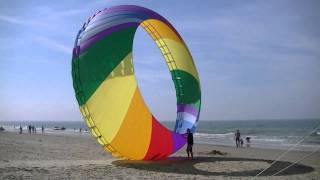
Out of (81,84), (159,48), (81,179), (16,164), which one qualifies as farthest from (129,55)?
(16,164)

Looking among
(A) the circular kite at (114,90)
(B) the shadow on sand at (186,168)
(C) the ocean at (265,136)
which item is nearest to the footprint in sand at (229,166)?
(B) the shadow on sand at (186,168)

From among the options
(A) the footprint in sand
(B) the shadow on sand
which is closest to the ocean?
(B) the shadow on sand

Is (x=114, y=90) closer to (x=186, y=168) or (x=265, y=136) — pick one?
(x=186, y=168)

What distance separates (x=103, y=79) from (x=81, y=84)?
0.60m

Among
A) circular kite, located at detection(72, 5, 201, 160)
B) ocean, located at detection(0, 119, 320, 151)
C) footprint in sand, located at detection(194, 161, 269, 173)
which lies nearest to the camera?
circular kite, located at detection(72, 5, 201, 160)

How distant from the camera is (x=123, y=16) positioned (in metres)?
11.2

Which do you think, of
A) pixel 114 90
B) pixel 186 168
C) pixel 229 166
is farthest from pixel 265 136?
pixel 114 90

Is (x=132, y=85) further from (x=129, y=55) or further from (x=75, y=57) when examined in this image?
(x=75, y=57)

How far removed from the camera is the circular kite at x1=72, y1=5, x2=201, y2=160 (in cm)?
1052

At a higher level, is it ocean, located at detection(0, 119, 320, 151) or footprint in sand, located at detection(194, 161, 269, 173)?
ocean, located at detection(0, 119, 320, 151)

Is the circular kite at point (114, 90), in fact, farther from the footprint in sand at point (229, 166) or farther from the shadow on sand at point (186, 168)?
the footprint in sand at point (229, 166)

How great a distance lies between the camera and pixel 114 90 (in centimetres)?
1072

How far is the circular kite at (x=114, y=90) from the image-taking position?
10.5m

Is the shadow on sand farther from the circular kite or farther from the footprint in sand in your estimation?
the circular kite
